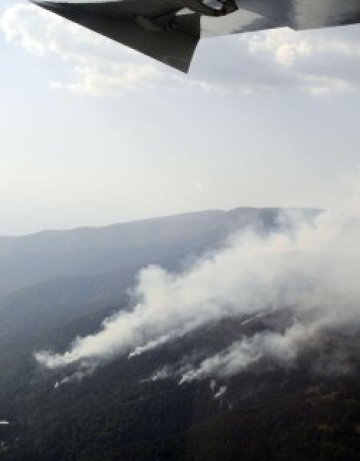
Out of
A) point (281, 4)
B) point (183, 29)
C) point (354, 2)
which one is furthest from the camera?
point (183, 29)

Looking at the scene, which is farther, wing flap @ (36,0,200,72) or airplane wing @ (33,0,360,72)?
wing flap @ (36,0,200,72)

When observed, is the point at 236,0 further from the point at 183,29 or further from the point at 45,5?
the point at 45,5

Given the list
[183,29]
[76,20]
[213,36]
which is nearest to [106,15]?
[76,20]

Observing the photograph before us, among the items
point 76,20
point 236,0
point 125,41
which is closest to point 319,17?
point 236,0

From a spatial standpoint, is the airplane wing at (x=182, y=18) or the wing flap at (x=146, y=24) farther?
the wing flap at (x=146, y=24)

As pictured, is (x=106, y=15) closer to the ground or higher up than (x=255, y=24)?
higher up

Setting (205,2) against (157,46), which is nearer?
(205,2)

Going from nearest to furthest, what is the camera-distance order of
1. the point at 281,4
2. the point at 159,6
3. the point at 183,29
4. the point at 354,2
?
the point at 354,2, the point at 281,4, the point at 159,6, the point at 183,29

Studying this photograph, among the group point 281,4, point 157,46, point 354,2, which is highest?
point 157,46
